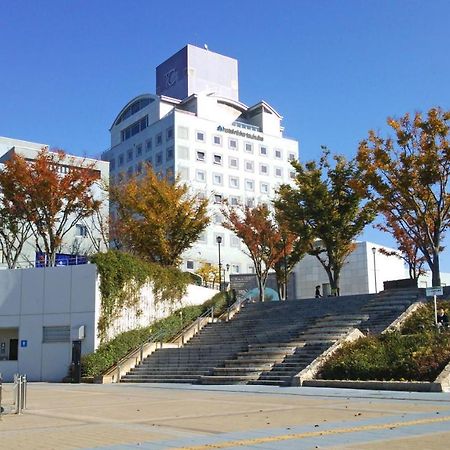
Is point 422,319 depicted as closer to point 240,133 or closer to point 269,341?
point 269,341

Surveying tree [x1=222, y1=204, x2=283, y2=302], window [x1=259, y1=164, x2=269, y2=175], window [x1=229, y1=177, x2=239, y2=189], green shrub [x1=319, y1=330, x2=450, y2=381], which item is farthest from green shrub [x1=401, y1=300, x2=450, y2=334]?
window [x1=259, y1=164, x2=269, y2=175]

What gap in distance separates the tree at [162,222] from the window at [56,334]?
10.6 metres

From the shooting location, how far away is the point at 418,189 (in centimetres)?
3052

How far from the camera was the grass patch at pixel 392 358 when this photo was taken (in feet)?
64.0

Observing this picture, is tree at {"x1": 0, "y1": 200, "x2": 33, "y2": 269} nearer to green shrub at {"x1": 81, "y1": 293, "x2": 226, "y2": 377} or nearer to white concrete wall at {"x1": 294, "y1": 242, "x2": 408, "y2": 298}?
green shrub at {"x1": 81, "y1": 293, "x2": 226, "y2": 377}

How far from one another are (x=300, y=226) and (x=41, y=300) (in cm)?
1587

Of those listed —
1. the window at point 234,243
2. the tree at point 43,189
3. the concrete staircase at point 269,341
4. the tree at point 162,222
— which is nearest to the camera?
the concrete staircase at point 269,341

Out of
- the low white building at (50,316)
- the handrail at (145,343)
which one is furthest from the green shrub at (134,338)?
the low white building at (50,316)

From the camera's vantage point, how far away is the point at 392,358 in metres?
20.7

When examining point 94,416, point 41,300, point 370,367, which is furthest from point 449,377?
point 41,300

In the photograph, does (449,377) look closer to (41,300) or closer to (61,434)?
(61,434)

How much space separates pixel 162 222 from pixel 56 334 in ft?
37.5

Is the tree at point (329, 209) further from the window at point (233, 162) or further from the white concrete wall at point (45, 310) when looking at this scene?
the window at point (233, 162)

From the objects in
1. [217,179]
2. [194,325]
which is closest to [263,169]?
[217,179]
